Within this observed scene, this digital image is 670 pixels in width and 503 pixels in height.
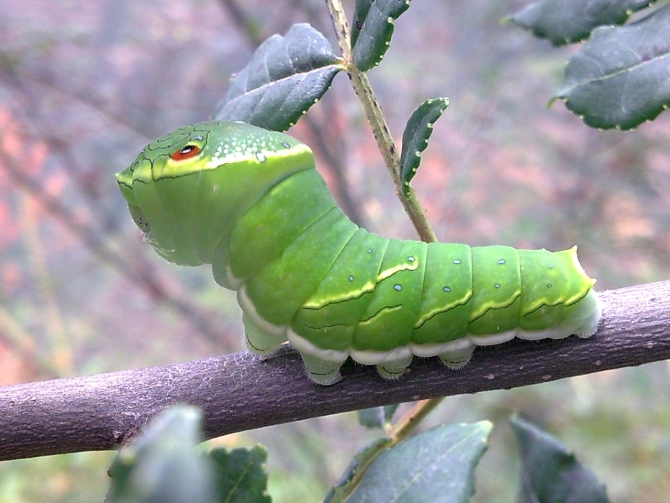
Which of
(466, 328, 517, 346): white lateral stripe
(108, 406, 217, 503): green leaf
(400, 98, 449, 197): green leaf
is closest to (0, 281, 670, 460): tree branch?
(466, 328, 517, 346): white lateral stripe

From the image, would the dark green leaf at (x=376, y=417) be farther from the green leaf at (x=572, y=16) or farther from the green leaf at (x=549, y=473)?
the green leaf at (x=572, y=16)

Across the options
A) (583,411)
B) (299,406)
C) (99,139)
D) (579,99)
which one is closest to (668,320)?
(579,99)

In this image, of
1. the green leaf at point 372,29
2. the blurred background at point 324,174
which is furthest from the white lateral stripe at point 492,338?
the blurred background at point 324,174

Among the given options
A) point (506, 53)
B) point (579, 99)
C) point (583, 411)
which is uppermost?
point (579, 99)

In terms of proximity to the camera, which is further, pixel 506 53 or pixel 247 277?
pixel 506 53

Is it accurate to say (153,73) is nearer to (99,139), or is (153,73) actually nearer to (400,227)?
(99,139)

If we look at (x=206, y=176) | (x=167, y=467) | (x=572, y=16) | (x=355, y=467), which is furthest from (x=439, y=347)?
(x=167, y=467)
